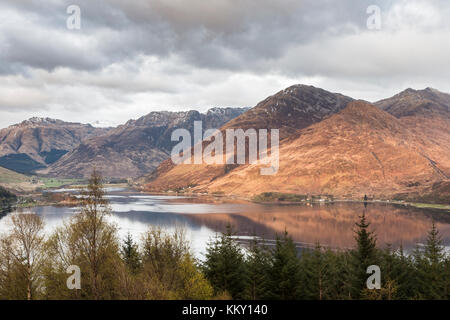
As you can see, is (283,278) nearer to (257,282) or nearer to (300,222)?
(257,282)

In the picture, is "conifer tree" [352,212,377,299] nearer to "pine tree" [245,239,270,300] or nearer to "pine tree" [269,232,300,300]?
"pine tree" [269,232,300,300]

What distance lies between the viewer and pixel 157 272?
33.7 meters

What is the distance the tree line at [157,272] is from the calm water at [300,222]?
41591 millimetres

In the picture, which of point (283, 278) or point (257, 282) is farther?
point (257, 282)

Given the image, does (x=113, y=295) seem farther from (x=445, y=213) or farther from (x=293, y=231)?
(x=445, y=213)

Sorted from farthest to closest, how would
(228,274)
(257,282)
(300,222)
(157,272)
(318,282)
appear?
(300,222) → (318,282) → (228,274) → (257,282) → (157,272)

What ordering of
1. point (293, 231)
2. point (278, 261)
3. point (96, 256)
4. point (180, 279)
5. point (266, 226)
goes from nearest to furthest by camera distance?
point (96, 256) < point (180, 279) < point (278, 261) < point (293, 231) < point (266, 226)

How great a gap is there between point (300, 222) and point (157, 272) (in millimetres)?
95337

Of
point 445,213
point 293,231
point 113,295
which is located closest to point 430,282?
point 113,295

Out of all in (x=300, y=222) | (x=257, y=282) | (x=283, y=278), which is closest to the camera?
(x=283, y=278)

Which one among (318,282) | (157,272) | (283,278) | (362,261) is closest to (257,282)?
(283,278)

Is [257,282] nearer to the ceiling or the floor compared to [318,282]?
nearer to the ceiling
